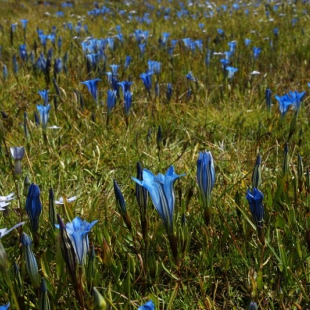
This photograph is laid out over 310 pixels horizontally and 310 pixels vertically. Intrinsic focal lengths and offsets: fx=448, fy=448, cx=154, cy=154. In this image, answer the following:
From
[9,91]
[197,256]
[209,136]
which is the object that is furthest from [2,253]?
[9,91]

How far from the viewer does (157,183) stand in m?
1.33

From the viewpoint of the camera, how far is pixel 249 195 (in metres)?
1.46

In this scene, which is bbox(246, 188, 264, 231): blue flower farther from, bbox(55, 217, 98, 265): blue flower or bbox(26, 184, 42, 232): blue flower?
bbox(26, 184, 42, 232): blue flower

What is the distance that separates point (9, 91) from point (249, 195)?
2.63m

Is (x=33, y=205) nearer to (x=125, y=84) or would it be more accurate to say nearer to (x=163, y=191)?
(x=163, y=191)

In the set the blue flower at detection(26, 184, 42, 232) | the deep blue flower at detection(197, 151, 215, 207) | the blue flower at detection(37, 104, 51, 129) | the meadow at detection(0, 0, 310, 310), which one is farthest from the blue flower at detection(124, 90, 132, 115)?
the blue flower at detection(26, 184, 42, 232)

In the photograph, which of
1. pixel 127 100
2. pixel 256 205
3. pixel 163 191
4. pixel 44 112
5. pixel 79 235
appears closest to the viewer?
pixel 79 235

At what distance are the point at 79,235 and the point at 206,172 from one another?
51cm

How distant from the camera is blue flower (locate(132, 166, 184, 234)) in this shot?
4.34 ft

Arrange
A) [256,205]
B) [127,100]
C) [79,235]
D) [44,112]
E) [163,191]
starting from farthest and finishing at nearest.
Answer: [127,100] → [44,112] → [256,205] → [163,191] → [79,235]

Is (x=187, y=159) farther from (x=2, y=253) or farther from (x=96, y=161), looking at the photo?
(x=2, y=253)

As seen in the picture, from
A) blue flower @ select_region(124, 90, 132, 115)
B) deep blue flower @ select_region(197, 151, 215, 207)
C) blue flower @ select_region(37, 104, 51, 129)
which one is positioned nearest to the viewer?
deep blue flower @ select_region(197, 151, 215, 207)

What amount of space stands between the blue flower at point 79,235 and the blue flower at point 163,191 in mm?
211

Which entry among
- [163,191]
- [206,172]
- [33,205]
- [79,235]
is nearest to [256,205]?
[206,172]
